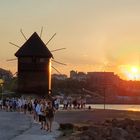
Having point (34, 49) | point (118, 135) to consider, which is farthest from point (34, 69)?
point (118, 135)

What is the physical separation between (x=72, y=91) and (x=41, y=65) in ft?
263

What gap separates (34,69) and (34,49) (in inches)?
148

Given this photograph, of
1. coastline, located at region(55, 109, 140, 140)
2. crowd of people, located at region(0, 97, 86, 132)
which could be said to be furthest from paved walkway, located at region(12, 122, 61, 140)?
crowd of people, located at region(0, 97, 86, 132)

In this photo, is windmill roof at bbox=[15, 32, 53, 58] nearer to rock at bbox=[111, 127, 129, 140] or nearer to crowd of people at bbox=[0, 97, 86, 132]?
crowd of people at bbox=[0, 97, 86, 132]

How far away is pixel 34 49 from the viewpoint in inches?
3477

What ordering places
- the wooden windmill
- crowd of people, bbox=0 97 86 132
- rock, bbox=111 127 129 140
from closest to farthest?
rock, bbox=111 127 129 140
crowd of people, bbox=0 97 86 132
the wooden windmill

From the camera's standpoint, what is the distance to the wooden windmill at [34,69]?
84.6m

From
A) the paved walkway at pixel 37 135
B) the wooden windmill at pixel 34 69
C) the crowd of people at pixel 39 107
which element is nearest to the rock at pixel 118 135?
the paved walkway at pixel 37 135

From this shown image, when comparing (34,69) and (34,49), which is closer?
(34,69)

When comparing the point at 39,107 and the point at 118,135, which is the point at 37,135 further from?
the point at 39,107

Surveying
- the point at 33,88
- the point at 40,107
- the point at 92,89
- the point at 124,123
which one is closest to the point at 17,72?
the point at 33,88

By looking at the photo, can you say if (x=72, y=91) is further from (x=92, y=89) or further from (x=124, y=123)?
(x=124, y=123)

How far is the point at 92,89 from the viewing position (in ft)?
626

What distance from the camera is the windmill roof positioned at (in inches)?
3428
